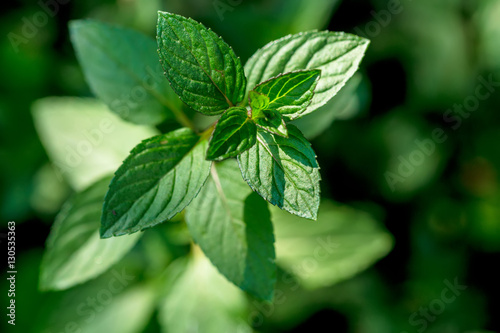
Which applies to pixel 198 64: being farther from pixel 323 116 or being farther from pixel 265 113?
pixel 323 116

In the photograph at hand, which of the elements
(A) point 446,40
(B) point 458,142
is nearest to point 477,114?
(B) point 458,142

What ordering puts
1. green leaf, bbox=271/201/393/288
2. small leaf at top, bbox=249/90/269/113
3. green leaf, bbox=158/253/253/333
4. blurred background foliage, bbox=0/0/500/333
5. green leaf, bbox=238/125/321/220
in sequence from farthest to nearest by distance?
blurred background foliage, bbox=0/0/500/333
green leaf, bbox=271/201/393/288
green leaf, bbox=158/253/253/333
small leaf at top, bbox=249/90/269/113
green leaf, bbox=238/125/321/220

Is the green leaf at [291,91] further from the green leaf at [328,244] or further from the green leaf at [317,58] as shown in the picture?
the green leaf at [328,244]

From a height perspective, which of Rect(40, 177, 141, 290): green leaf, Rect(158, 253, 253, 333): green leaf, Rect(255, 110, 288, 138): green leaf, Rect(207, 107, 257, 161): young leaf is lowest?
Rect(158, 253, 253, 333): green leaf

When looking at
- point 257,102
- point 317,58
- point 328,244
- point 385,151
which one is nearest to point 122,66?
point 257,102

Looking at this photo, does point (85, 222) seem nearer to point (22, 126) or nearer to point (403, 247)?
point (22, 126)

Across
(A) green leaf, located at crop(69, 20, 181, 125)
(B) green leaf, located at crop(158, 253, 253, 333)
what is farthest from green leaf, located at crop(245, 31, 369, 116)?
(B) green leaf, located at crop(158, 253, 253, 333)

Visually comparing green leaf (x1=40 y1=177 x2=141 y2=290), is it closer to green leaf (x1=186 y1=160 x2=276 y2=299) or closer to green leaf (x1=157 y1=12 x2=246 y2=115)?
green leaf (x1=186 y1=160 x2=276 y2=299)
